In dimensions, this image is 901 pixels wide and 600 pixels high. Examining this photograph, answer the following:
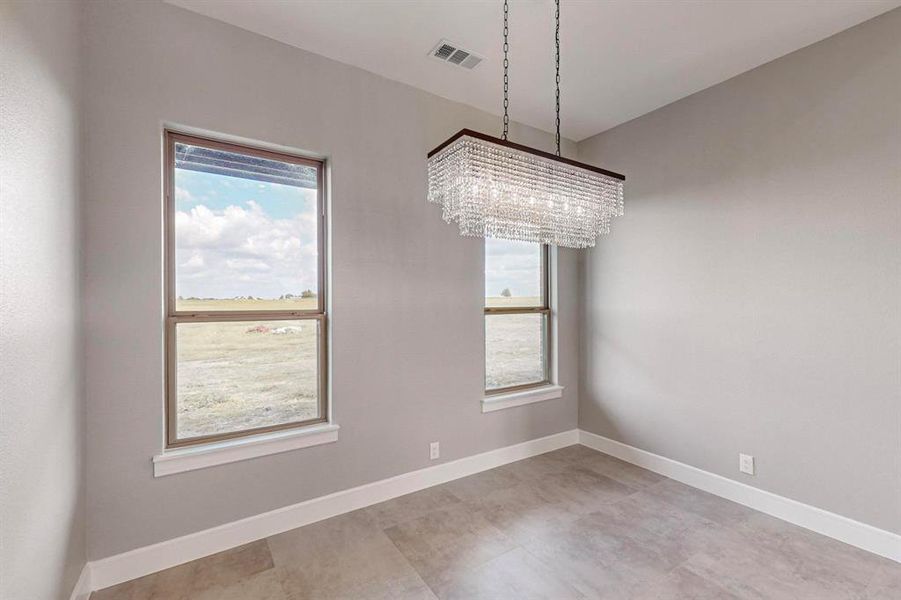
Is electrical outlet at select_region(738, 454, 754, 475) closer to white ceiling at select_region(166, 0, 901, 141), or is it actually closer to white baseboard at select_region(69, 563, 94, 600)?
white ceiling at select_region(166, 0, 901, 141)

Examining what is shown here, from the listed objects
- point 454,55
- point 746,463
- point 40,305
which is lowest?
point 746,463

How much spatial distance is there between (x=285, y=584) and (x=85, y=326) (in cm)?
159

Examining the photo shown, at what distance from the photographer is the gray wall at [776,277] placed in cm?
224

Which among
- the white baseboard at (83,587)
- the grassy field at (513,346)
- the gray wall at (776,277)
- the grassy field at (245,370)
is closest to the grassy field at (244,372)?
the grassy field at (245,370)

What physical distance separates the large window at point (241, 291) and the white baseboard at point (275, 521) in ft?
1.67

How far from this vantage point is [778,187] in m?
2.62

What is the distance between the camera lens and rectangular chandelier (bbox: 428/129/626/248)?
5.84 feet

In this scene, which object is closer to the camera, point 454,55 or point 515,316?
point 454,55

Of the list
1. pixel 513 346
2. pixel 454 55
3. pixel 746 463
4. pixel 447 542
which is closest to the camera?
pixel 447 542

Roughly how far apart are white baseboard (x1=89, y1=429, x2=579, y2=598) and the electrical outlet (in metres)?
1.59

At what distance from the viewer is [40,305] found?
145 centimetres

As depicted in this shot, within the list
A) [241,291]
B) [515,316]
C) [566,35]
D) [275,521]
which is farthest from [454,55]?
[275,521]

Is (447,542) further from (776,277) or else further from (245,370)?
(776,277)

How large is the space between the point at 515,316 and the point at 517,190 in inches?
76.3
